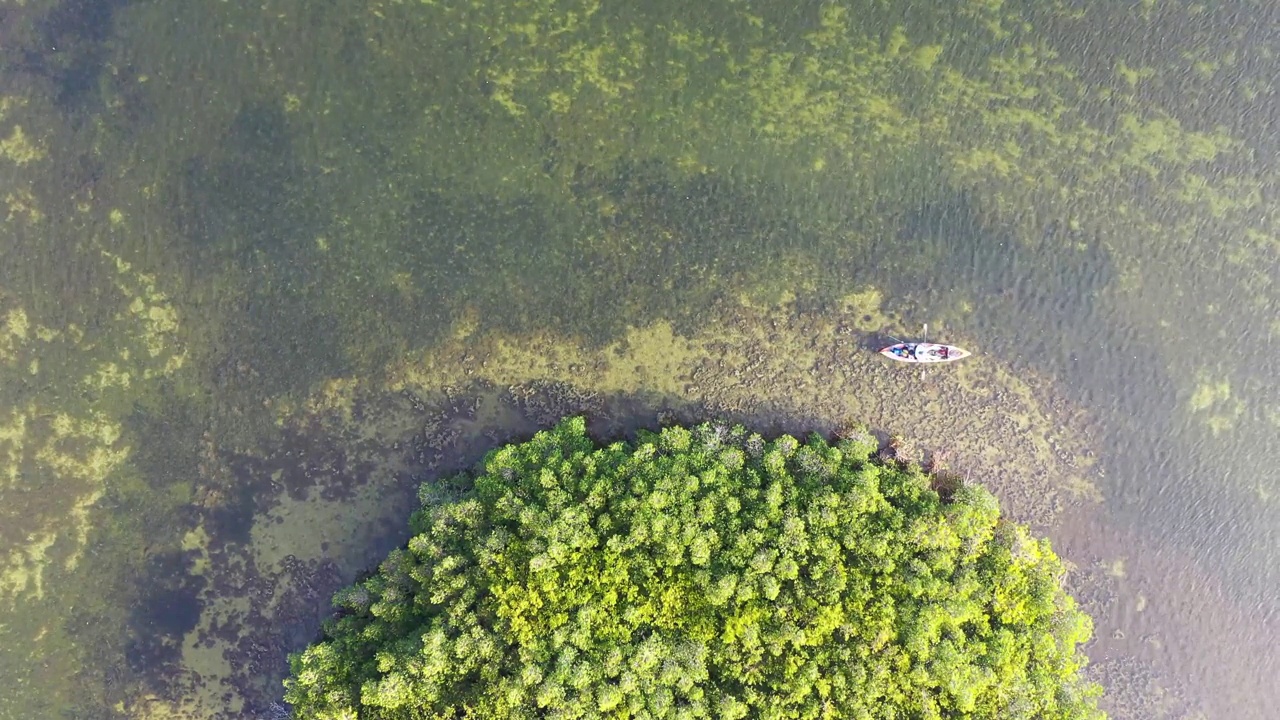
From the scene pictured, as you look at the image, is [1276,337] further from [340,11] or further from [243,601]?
[243,601]

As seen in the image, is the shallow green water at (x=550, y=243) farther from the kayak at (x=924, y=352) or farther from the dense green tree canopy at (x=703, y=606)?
the dense green tree canopy at (x=703, y=606)

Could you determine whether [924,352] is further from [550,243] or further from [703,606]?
[550,243]

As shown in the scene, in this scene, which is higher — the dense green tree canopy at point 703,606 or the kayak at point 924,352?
the kayak at point 924,352

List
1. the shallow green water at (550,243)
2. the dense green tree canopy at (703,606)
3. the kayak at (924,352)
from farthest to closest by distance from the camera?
the shallow green water at (550,243), the kayak at (924,352), the dense green tree canopy at (703,606)

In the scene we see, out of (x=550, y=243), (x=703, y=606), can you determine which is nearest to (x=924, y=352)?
(x=703, y=606)

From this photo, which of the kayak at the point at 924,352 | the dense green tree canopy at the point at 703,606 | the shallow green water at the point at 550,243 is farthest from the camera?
the shallow green water at the point at 550,243

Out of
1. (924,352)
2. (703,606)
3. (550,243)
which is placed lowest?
(703,606)

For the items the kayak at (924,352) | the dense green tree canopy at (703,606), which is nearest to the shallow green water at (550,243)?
the kayak at (924,352)
